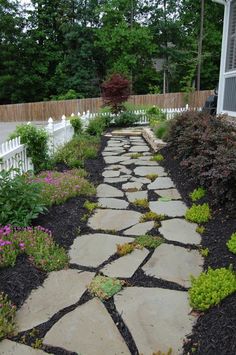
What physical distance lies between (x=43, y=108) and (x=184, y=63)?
11.5 m

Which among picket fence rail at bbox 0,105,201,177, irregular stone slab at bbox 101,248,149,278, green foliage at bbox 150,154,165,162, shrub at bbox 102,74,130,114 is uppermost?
shrub at bbox 102,74,130,114

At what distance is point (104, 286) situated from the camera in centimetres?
242

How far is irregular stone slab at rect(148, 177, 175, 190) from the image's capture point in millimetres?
4883

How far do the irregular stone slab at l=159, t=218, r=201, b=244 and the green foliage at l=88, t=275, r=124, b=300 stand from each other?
89 cm

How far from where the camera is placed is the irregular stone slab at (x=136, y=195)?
14.4ft

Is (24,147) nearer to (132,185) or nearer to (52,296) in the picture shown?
(132,185)

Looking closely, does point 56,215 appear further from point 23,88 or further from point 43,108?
point 23,88

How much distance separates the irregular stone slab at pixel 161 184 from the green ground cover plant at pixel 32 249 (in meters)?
2.25

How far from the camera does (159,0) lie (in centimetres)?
2691

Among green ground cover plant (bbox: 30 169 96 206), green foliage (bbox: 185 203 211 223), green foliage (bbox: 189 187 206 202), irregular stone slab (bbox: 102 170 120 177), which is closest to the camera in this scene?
green foliage (bbox: 185 203 211 223)

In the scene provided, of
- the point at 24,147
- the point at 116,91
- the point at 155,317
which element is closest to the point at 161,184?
the point at 24,147

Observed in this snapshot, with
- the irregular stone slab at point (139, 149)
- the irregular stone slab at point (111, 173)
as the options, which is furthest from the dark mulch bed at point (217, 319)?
the irregular stone slab at point (139, 149)

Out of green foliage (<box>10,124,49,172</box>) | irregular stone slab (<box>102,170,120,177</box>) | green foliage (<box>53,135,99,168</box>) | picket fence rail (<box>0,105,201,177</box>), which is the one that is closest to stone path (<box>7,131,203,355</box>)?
picket fence rail (<box>0,105,201,177</box>)

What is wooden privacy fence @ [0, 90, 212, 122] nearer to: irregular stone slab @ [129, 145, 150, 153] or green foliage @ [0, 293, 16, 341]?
irregular stone slab @ [129, 145, 150, 153]
